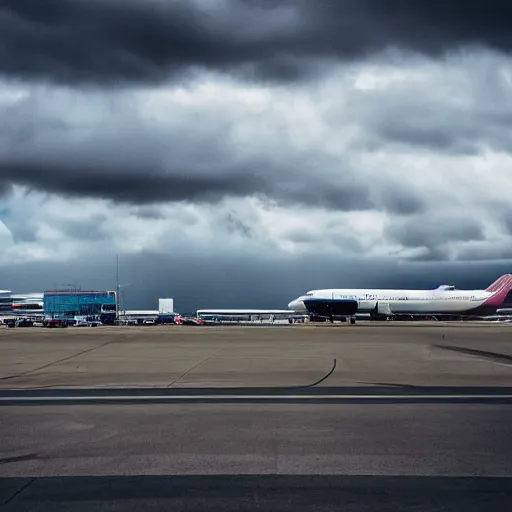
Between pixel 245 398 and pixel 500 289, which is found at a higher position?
pixel 500 289

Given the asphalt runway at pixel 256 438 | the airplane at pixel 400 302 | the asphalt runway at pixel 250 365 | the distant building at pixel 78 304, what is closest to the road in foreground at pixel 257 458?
the asphalt runway at pixel 256 438

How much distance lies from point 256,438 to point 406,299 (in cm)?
9966

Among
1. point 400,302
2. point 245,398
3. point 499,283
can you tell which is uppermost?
point 499,283

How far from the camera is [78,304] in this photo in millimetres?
192375

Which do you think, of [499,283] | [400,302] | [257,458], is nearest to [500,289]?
[499,283]

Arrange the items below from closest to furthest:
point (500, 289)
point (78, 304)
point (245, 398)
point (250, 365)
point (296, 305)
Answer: point (245, 398) < point (250, 365) < point (296, 305) < point (500, 289) < point (78, 304)

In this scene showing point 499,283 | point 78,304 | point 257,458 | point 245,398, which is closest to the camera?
point 257,458

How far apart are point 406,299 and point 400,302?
4.65 ft

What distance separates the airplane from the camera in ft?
338

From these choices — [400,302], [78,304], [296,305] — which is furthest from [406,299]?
[78,304]

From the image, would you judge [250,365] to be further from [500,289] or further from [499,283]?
[499,283]

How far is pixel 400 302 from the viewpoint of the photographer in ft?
351

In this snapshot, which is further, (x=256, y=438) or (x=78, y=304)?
(x=78, y=304)

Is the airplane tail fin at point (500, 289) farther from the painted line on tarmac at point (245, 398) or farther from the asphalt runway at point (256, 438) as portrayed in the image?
the painted line on tarmac at point (245, 398)
